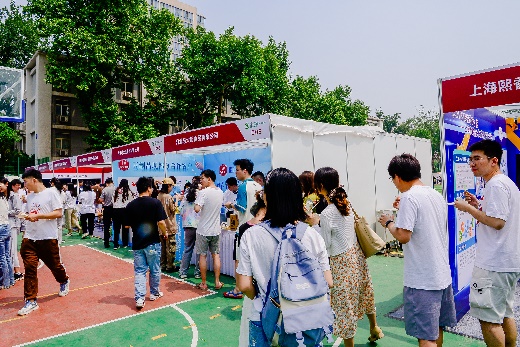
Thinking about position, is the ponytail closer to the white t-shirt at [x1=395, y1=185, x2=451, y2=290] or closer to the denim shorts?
the white t-shirt at [x1=395, y1=185, x2=451, y2=290]

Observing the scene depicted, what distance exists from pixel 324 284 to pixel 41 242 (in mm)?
4483

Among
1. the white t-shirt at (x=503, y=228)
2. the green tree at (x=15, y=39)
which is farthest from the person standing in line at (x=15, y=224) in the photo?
the green tree at (x=15, y=39)

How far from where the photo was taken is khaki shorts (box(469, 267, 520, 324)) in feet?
9.04

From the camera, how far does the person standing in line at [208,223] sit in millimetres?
5574

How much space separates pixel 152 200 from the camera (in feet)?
16.4

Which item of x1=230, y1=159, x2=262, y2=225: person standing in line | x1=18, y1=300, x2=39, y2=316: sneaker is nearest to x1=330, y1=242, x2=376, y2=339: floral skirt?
x1=230, y1=159, x2=262, y2=225: person standing in line

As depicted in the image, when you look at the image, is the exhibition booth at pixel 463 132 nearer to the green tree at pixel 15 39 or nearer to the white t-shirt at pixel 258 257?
the white t-shirt at pixel 258 257

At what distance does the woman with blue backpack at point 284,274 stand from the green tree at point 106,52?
21.1 metres

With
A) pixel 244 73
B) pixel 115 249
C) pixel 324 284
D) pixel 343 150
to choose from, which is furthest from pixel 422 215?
pixel 244 73

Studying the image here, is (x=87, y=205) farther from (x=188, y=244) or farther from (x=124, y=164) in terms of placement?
(x=188, y=244)

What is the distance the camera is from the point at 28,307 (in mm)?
4727

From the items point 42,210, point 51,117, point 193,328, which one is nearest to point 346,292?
point 193,328

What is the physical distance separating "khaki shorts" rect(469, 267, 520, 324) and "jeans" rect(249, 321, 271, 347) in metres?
1.89

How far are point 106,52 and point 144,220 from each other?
18.7 meters
